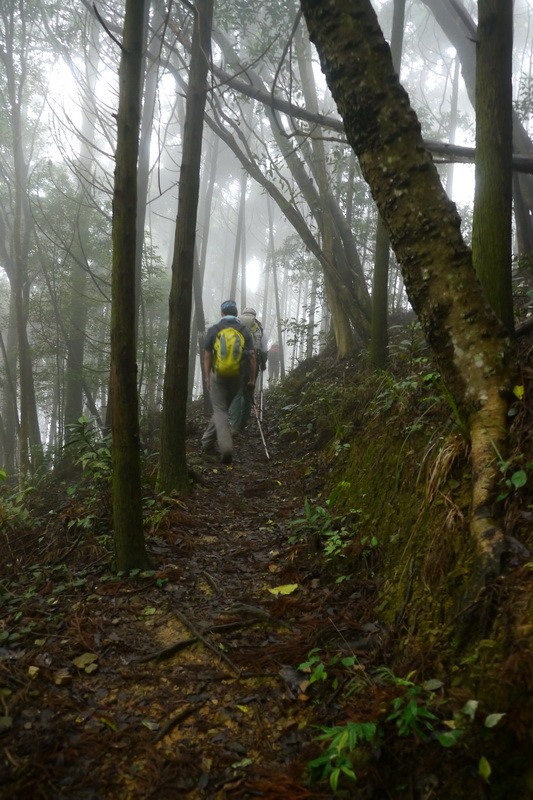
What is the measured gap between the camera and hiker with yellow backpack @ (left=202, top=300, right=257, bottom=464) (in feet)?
23.8

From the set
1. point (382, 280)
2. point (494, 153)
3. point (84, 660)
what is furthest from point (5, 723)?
point (382, 280)

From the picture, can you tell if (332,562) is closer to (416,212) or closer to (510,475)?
(510,475)

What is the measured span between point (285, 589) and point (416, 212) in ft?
8.69

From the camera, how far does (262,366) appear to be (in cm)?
951

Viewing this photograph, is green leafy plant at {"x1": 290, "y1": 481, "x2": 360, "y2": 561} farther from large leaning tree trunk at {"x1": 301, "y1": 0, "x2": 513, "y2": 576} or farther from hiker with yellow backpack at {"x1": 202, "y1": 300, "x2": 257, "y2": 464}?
hiker with yellow backpack at {"x1": 202, "y1": 300, "x2": 257, "y2": 464}

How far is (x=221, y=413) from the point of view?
7414 millimetres

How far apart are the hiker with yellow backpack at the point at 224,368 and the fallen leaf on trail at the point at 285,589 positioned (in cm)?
379

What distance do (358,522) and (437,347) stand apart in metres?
1.58

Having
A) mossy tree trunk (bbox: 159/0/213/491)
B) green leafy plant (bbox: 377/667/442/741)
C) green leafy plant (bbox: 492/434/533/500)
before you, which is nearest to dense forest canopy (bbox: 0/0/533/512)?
mossy tree trunk (bbox: 159/0/213/491)

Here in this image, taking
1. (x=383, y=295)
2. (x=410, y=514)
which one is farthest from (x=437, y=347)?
(x=383, y=295)

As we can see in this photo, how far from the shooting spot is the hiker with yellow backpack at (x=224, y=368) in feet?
23.8

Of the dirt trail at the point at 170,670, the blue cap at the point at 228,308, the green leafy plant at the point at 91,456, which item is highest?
the blue cap at the point at 228,308

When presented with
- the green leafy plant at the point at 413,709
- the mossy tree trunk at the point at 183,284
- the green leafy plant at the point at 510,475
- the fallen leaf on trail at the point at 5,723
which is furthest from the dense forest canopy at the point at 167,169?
the fallen leaf on trail at the point at 5,723

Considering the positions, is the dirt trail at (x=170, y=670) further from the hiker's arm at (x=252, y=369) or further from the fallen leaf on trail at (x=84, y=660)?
the hiker's arm at (x=252, y=369)
